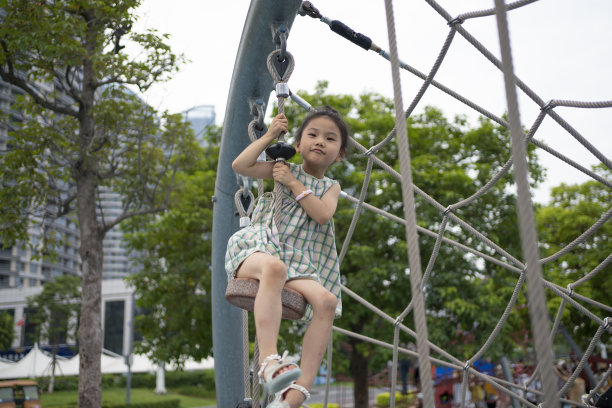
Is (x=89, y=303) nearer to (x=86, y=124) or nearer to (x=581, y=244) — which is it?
(x=86, y=124)

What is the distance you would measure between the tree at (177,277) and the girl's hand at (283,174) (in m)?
7.38

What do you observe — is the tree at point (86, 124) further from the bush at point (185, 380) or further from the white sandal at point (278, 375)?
the bush at point (185, 380)

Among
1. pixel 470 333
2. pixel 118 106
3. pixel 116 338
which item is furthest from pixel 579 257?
pixel 116 338

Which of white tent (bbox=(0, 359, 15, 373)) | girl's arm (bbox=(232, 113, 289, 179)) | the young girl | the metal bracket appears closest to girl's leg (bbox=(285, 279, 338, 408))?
the young girl

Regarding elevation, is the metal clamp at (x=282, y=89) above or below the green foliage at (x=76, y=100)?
below

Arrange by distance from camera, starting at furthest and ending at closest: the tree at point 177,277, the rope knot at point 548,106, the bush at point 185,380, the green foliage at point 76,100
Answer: the bush at point 185,380
the tree at point 177,277
the green foliage at point 76,100
the rope knot at point 548,106

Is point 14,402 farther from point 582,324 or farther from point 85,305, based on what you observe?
point 582,324

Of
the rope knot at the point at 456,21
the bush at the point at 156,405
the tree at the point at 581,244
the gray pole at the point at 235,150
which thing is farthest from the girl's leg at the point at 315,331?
the bush at the point at 156,405

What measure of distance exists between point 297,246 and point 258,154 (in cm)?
34

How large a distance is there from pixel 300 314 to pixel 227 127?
4.43ft

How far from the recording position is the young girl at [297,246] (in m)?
1.61

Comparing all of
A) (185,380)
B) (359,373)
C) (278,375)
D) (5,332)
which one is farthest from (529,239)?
(5,332)

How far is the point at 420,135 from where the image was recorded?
1122 centimetres

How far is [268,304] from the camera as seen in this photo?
1625 millimetres
